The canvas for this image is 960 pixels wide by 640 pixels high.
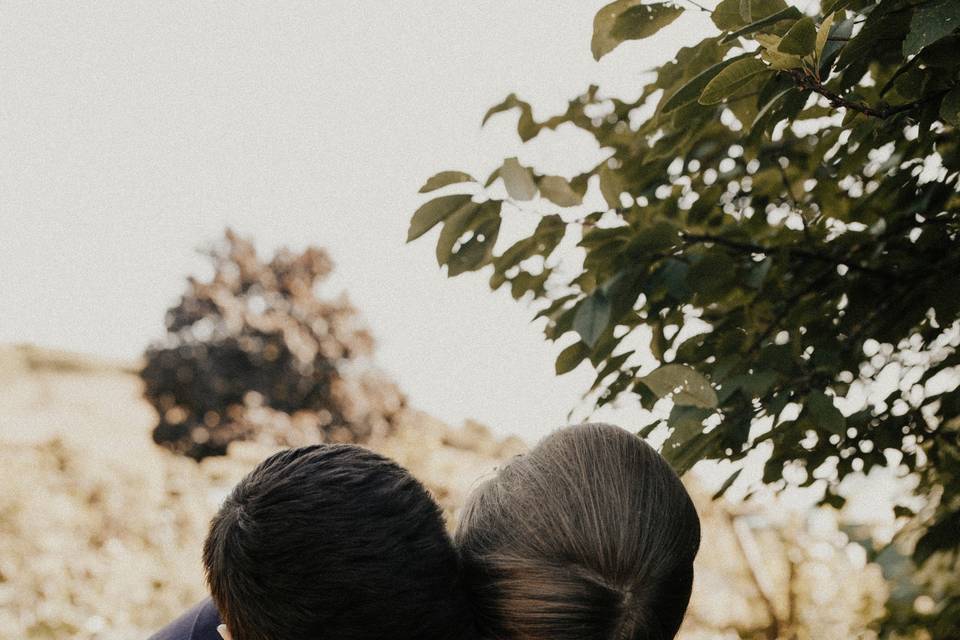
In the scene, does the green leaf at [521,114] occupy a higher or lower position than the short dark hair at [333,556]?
higher

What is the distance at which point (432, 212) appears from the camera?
1.29 meters

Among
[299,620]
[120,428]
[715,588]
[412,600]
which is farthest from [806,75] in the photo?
[120,428]

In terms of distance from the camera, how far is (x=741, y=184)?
5.82ft

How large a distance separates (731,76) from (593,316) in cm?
42

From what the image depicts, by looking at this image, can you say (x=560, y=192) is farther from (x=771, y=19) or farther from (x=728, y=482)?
(x=728, y=482)

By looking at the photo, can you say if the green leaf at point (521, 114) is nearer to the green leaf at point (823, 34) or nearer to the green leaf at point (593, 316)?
the green leaf at point (593, 316)

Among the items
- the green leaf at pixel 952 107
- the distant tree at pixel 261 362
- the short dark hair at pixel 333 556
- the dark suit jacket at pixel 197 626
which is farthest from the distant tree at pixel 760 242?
the distant tree at pixel 261 362

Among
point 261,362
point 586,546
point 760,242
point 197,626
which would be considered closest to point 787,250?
point 760,242

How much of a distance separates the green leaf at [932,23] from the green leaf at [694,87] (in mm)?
188

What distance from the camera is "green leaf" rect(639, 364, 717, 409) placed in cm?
118

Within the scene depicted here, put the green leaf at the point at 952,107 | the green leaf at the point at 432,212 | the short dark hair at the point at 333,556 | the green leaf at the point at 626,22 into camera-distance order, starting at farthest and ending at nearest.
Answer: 1. the green leaf at the point at 432,212
2. the green leaf at the point at 626,22
3. the short dark hair at the point at 333,556
4. the green leaf at the point at 952,107

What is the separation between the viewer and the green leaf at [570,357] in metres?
1.39

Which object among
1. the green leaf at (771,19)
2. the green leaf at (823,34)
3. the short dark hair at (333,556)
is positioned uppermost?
the green leaf at (771,19)

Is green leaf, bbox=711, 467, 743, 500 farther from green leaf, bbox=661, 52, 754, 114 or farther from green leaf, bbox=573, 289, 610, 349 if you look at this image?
green leaf, bbox=661, 52, 754, 114
